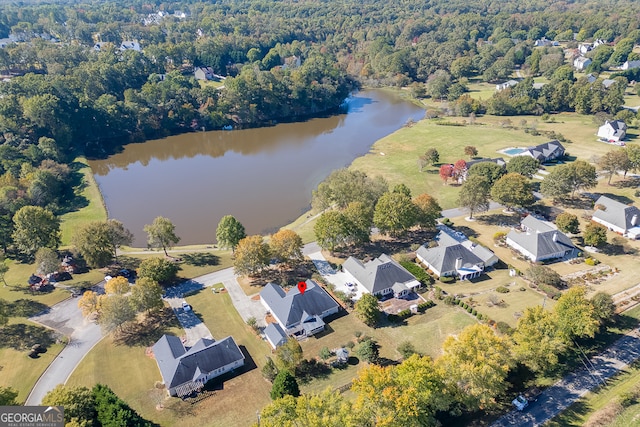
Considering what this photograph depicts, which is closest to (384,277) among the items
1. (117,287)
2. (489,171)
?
(117,287)

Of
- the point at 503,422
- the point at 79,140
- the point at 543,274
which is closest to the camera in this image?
the point at 503,422

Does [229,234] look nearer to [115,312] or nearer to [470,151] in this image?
[115,312]

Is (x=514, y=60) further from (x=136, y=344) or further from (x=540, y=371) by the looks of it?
(x=136, y=344)

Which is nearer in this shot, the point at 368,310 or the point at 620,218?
the point at 368,310

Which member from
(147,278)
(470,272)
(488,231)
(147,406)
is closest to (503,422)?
(470,272)

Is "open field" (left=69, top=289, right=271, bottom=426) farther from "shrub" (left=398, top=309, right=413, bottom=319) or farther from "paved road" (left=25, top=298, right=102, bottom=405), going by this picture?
"shrub" (left=398, top=309, right=413, bottom=319)

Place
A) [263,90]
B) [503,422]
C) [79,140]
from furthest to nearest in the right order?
[263,90], [79,140], [503,422]

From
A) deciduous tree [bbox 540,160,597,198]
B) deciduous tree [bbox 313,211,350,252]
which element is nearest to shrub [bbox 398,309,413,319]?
deciduous tree [bbox 313,211,350,252]
